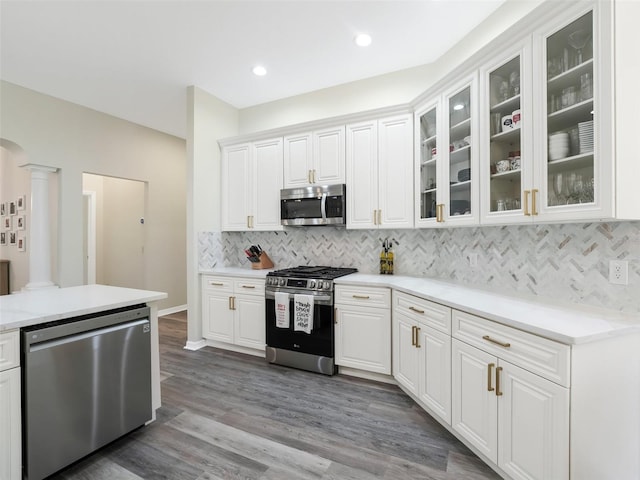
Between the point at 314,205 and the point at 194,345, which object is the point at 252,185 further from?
the point at 194,345

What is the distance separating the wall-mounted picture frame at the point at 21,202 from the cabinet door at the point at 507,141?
18.5 feet

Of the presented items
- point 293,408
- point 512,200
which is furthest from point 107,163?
point 512,200

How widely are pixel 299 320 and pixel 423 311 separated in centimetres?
123

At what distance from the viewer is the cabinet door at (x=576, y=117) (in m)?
1.46

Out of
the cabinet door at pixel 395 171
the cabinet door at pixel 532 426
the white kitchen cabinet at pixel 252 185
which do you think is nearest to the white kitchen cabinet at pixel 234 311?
the white kitchen cabinet at pixel 252 185

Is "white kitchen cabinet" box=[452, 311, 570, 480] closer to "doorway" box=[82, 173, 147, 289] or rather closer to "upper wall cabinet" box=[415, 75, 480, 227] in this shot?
"upper wall cabinet" box=[415, 75, 480, 227]

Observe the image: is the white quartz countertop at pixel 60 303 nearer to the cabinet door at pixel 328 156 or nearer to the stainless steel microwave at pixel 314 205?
the stainless steel microwave at pixel 314 205

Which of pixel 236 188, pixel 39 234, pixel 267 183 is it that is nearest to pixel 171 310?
pixel 39 234

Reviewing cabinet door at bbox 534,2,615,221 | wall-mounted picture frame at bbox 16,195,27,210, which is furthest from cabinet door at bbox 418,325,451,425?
wall-mounted picture frame at bbox 16,195,27,210

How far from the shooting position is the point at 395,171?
308 centimetres

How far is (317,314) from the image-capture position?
2.94m

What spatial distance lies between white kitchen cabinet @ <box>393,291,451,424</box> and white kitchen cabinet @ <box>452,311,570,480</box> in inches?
3.5

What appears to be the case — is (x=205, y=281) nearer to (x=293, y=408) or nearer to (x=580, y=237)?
(x=293, y=408)

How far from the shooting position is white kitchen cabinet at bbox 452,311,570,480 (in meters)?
1.33
